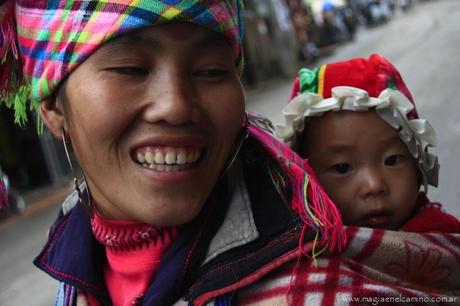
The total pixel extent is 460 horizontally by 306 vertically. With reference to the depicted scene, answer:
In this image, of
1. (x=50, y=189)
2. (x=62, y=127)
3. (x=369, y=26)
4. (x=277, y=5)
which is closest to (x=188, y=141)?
(x=62, y=127)

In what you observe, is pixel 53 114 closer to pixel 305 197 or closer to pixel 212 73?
pixel 212 73

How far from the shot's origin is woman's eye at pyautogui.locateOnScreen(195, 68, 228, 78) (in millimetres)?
1161

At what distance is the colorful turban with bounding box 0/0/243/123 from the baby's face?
535 millimetres

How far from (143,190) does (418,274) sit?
754 mm

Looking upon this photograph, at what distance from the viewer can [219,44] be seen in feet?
3.92

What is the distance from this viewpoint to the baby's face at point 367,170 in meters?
1.65

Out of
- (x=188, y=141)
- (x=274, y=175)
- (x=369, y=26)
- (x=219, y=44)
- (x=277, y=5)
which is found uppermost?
(x=219, y=44)

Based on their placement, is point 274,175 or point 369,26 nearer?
point 274,175

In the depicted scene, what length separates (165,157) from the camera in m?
1.14

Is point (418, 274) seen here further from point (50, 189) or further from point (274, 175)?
point (50, 189)

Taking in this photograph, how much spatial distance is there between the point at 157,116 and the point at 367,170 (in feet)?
2.88

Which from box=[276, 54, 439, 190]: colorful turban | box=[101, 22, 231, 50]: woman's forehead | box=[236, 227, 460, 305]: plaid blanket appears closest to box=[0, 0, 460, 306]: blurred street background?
box=[276, 54, 439, 190]: colorful turban

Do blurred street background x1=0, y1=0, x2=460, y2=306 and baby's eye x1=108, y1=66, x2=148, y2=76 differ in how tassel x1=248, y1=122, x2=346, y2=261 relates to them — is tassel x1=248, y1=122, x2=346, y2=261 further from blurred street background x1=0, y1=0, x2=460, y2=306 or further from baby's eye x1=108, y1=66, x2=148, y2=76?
blurred street background x1=0, y1=0, x2=460, y2=306

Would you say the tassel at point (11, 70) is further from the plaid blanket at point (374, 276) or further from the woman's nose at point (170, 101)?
the plaid blanket at point (374, 276)
